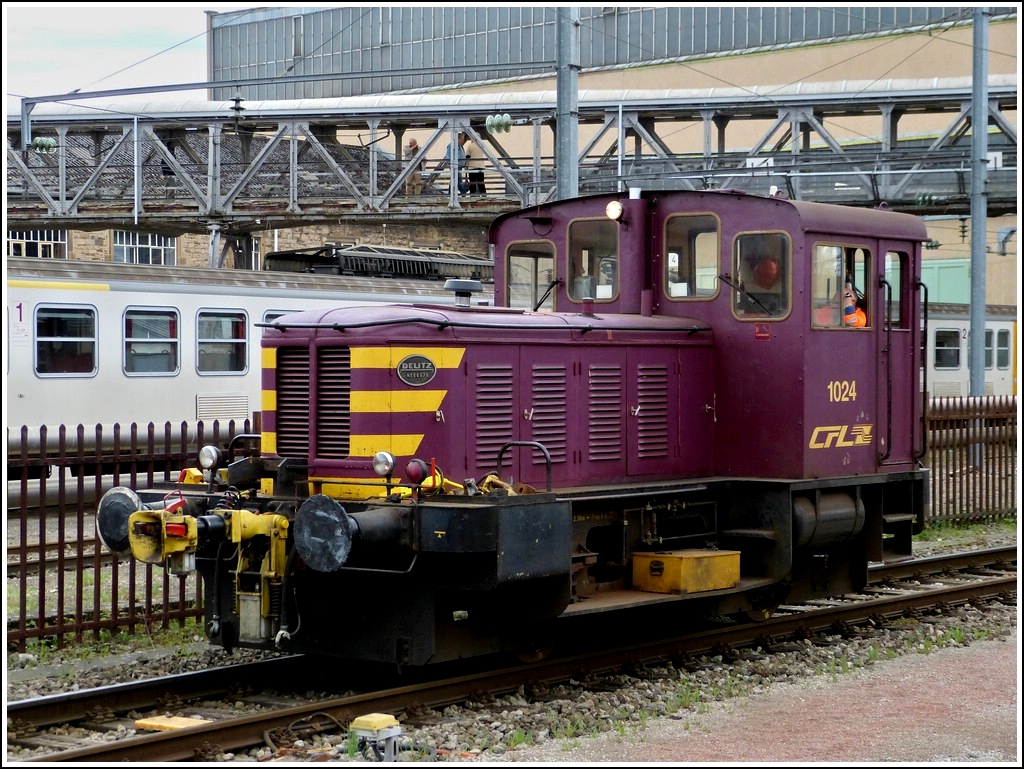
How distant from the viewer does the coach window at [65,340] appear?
59.0 ft

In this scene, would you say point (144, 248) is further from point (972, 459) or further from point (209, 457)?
point (209, 457)

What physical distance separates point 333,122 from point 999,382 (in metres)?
18.8

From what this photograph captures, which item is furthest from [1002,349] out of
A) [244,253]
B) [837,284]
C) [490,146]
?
[837,284]

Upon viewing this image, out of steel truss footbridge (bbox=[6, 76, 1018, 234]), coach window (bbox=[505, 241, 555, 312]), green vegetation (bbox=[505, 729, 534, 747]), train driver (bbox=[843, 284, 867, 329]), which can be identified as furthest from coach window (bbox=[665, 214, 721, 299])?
steel truss footbridge (bbox=[6, 76, 1018, 234])

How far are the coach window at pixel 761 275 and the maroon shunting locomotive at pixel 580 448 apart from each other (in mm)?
17

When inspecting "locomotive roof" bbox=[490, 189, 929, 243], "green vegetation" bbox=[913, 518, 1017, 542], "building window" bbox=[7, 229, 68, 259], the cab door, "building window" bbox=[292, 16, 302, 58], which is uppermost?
"building window" bbox=[292, 16, 302, 58]

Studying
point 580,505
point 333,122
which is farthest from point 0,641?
point 333,122

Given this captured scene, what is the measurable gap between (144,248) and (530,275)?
33.9 metres

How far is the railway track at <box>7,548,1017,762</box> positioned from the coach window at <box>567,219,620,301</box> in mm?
2770

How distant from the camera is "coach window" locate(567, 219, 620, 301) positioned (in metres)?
10.4

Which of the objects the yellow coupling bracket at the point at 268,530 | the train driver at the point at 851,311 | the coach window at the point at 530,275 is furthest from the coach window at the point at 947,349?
the yellow coupling bracket at the point at 268,530

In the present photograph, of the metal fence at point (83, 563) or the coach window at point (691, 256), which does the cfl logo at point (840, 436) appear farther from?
the metal fence at point (83, 563)

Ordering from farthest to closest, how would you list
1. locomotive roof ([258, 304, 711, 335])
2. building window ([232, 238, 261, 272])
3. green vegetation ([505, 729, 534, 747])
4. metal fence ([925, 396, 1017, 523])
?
building window ([232, 238, 261, 272]), metal fence ([925, 396, 1017, 523]), locomotive roof ([258, 304, 711, 335]), green vegetation ([505, 729, 534, 747])

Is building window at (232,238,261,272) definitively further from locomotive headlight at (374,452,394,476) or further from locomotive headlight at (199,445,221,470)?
locomotive headlight at (374,452,394,476)
